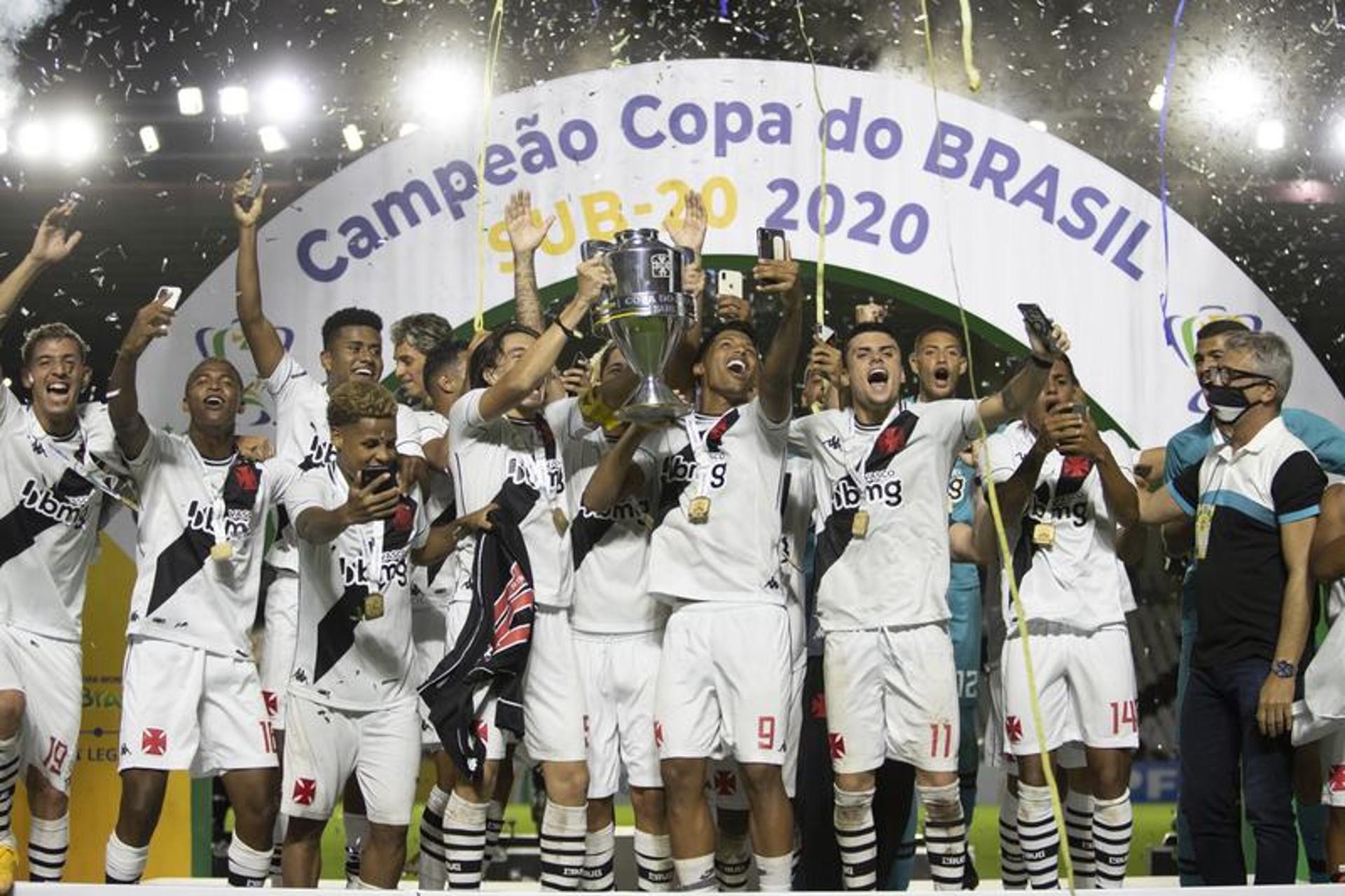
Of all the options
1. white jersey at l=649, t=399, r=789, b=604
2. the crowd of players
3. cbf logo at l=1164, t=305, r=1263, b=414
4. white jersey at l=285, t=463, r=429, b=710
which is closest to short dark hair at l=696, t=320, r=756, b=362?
the crowd of players

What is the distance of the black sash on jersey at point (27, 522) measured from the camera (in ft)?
18.1

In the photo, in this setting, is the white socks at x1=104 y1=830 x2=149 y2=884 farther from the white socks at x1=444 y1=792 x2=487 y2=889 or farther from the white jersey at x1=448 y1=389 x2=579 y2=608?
the white jersey at x1=448 y1=389 x2=579 y2=608

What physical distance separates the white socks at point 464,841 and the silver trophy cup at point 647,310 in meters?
1.23

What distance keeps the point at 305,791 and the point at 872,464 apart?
1895 mm

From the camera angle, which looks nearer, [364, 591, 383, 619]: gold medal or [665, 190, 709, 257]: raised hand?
[364, 591, 383, 619]: gold medal

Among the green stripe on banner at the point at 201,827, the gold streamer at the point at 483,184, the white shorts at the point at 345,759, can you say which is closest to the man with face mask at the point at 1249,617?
the white shorts at the point at 345,759

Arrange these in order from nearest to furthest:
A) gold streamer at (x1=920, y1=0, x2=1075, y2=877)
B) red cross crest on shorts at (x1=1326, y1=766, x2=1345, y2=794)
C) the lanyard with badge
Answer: gold streamer at (x1=920, y1=0, x2=1075, y2=877), red cross crest on shorts at (x1=1326, y1=766, x2=1345, y2=794), the lanyard with badge

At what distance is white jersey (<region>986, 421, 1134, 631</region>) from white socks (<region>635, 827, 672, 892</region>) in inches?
52.3

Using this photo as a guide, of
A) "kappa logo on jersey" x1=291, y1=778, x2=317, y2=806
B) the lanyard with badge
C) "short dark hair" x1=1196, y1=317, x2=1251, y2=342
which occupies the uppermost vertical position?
A: "short dark hair" x1=1196, y1=317, x2=1251, y2=342

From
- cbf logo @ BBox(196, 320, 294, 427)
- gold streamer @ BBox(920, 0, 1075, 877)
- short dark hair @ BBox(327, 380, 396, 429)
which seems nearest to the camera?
gold streamer @ BBox(920, 0, 1075, 877)

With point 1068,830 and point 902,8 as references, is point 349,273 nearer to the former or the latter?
point 902,8

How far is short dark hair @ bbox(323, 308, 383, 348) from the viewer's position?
6.10 m

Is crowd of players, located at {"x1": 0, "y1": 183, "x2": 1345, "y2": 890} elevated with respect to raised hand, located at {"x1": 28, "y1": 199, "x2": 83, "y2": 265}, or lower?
lower

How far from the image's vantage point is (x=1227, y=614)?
5.13 meters
